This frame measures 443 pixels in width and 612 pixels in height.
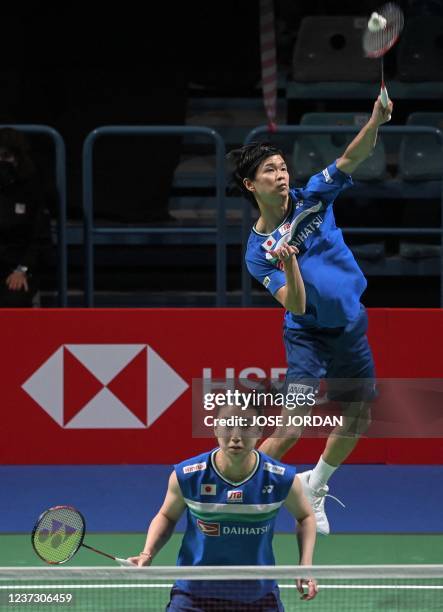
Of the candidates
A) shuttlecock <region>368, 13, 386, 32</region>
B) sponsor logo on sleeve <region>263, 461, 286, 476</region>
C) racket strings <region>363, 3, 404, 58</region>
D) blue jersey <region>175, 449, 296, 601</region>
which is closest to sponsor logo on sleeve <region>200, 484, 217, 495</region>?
blue jersey <region>175, 449, 296, 601</region>

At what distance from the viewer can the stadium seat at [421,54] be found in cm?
1259

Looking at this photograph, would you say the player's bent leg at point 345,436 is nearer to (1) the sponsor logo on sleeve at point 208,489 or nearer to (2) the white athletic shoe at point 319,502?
(2) the white athletic shoe at point 319,502

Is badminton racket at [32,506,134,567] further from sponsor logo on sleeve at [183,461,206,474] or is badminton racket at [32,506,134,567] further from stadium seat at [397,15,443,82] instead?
stadium seat at [397,15,443,82]

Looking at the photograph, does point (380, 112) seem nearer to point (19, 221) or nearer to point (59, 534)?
point (59, 534)

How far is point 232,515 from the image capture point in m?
5.31

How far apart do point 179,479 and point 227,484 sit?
196 millimetres

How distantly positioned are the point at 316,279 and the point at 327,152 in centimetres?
450

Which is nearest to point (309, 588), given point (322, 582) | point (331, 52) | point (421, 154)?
point (322, 582)

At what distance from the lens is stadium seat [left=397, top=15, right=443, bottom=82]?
41.3 feet

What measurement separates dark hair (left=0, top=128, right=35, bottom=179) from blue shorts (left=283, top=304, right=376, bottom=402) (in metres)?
2.92

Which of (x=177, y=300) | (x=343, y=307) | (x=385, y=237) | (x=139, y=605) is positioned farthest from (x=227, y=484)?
(x=385, y=237)

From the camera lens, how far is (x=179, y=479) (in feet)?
17.8

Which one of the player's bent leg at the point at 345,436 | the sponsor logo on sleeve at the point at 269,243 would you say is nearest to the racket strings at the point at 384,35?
the sponsor logo on sleeve at the point at 269,243

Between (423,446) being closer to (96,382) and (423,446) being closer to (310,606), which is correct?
(96,382)
